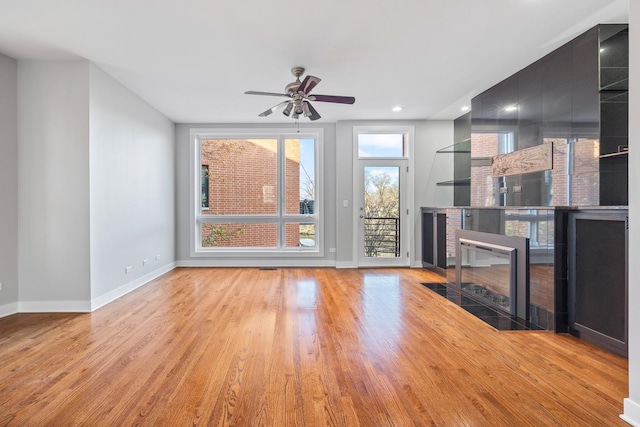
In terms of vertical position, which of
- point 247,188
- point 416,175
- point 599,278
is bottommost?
point 599,278

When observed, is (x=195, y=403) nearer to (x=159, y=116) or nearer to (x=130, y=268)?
(x=130, y=268)

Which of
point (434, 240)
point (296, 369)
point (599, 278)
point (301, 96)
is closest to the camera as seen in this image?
point (296, 369)

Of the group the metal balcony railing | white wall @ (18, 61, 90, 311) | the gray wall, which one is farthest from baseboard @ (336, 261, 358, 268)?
white wall @ (18, 61, 90, 311)

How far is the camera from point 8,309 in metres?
3.19

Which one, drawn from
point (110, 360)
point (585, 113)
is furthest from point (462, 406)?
point (585, 113)

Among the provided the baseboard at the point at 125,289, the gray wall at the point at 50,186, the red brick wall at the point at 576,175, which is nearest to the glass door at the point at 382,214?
the red brick wall at the point at 576,175

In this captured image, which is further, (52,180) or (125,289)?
(125,289)

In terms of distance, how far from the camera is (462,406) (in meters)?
1.68

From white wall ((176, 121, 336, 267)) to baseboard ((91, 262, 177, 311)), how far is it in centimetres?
62

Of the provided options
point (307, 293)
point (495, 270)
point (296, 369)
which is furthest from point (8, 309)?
point (495, 270)

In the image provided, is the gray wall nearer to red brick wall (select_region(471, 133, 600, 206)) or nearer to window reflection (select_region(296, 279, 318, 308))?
window reflection (select_region(296, 279, 318, 308))

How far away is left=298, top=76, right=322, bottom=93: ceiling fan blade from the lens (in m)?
3.05
